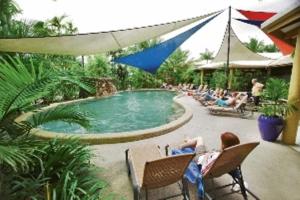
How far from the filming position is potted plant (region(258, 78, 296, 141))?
5.58 metres

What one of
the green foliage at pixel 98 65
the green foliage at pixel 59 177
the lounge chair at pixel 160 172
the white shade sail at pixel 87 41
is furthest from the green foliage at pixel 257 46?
the green foliage at pixel 59 177

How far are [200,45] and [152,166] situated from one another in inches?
1949

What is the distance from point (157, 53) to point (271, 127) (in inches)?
156

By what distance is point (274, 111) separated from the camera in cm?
569

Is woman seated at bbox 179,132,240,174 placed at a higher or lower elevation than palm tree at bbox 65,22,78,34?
lower

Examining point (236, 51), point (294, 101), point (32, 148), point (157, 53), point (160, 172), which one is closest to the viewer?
point (32, 148)

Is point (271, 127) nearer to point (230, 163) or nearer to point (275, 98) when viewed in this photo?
point (275, 98)

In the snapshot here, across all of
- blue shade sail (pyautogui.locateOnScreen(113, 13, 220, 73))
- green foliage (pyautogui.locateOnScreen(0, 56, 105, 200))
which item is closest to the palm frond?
green foliage (pyautogui.locateOnScreen(0, 56, 105, 200))

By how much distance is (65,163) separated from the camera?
328 centimetres

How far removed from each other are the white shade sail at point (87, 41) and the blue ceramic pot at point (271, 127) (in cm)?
303

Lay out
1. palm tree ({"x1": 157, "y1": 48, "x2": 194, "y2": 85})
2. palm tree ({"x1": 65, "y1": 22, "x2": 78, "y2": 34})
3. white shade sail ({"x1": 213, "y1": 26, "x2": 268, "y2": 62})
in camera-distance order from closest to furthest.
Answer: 1. white shade sail ({"x1": 213, "y1": 26, "x2": 268, "y2": 62})
2. palm tree ({"x1": 65, "y1": 22, "x2": 78, "y2": 34})
3. palm tree ({"x1": 157, "y1": 48, "x2": 194, "y2": 85})

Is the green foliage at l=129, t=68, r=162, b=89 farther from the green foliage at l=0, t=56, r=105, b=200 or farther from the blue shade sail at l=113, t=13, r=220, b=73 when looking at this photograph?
the green foliage at l=0, t=56, r=105, b=200

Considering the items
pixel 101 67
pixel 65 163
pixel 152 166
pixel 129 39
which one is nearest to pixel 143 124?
pixel 129 39

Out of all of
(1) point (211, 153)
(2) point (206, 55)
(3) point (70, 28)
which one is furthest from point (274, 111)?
(2) point (206, 55)
